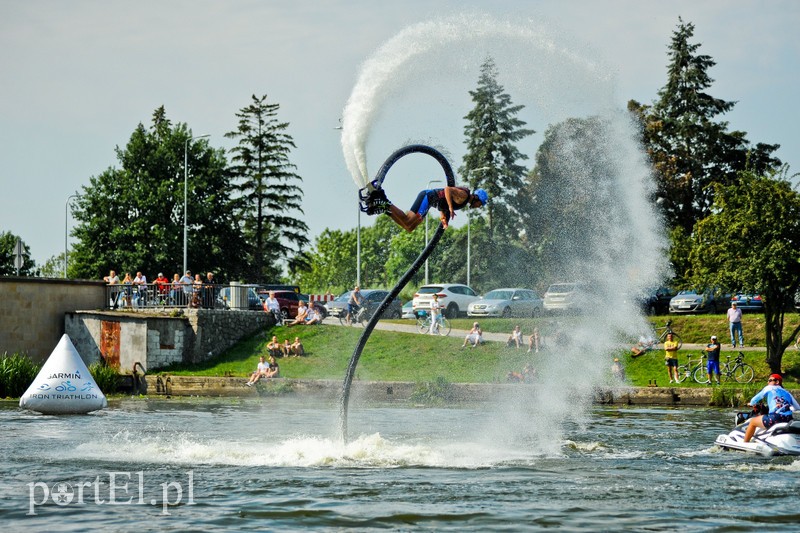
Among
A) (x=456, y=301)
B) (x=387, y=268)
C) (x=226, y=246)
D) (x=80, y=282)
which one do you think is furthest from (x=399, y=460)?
(x=387, y=268)

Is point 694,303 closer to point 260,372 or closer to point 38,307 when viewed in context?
point 260,372

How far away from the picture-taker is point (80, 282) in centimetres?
4869

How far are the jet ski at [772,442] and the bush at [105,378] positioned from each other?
2641 cm

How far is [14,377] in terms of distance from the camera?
38.8 metres

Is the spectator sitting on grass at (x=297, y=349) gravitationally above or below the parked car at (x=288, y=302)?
below

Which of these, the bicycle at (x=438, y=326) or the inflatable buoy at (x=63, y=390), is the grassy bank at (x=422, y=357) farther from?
the inflatable buoy at (x=63, y=390)

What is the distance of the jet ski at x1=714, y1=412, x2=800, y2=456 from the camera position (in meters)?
22.6

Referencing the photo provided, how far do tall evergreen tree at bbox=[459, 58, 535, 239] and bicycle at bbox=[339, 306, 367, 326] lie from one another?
21.3 metres

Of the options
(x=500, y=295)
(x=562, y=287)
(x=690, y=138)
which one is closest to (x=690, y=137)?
(x=690, y=138)

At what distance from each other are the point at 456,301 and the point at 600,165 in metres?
35.7

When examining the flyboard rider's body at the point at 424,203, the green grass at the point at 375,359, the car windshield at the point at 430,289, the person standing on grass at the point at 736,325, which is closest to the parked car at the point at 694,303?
the car windshield at the point at 430,289

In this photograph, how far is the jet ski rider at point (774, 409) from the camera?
23156mm

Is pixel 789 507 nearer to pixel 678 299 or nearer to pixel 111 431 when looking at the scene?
pixel 111 431

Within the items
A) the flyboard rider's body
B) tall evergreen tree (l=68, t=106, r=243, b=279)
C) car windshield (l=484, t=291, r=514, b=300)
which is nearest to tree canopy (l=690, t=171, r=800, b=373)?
car windshield (l=484, t=291, r=514, b=300)
